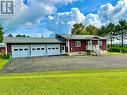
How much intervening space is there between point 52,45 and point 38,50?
11.5 feet

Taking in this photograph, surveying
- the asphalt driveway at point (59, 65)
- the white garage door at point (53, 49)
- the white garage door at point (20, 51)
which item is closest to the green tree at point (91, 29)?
the white garage door at point (53, 49)

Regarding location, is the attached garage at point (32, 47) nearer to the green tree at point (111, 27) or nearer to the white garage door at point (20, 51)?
the white garage door at point (20, 51)

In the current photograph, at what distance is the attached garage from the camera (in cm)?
4769

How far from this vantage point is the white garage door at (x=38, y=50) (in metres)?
50.4

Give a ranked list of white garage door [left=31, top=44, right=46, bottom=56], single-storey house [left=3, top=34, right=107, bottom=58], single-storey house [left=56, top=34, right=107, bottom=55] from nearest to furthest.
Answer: single-storey house [left=3, top=34, right=107, bottom=58] < white garage door [left=31, top=44, right=46, bottom=56] < single-storey house [left=56, top=34, right=107, bottom=55]

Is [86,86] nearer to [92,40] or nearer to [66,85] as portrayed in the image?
[66,85]

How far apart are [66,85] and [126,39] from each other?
248 feet

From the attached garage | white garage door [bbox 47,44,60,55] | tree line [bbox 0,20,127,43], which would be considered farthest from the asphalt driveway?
tree line [bbox 0,20,127,43]

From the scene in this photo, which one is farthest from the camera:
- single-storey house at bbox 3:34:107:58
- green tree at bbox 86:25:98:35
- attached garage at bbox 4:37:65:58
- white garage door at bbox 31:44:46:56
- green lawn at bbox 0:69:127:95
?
green tree at bbox 86:25:98:35

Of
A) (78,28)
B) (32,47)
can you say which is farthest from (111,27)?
(32,47)

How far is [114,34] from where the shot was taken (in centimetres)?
8631

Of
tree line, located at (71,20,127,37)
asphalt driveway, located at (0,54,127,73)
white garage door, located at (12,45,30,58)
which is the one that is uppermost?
tree line, located at (71,20,127,37)

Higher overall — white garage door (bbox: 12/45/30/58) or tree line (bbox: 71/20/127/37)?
tree line (bbox: 71/20/127/37)

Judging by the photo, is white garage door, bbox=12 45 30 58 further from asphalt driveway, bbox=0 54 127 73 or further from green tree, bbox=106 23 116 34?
green tree, bbox=106 23 116 34
